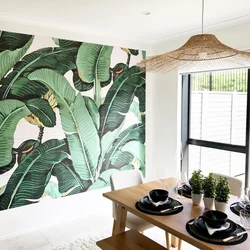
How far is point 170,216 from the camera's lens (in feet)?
6.69

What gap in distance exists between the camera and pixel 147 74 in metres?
4.34

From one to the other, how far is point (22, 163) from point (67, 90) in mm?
1066

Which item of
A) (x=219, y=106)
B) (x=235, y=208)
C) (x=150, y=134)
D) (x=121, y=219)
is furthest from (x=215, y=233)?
(x=150, y=134)

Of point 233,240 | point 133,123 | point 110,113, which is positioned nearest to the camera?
point 233,240

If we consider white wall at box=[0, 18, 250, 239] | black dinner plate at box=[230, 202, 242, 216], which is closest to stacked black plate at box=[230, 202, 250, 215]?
black dinner plate at box=[230, 202, 242, 216]

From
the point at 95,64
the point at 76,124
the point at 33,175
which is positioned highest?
the point at 95,64

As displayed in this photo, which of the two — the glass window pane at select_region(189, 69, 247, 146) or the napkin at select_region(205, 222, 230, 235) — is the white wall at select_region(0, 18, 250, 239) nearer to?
the glass window pane at select_region(189, 69, 247, 146)

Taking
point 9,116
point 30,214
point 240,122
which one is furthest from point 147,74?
point 30,214

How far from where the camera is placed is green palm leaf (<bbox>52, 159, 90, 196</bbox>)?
11.6ft

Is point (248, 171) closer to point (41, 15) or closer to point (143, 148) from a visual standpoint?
point (143, 148)

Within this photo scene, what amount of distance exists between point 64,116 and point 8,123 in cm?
68

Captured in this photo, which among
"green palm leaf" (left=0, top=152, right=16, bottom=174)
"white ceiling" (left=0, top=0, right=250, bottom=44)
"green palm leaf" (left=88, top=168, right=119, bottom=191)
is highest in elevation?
"white ceiling" (left=0, top=0, right=250, bottom=44)

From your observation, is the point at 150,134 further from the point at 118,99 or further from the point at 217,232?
the point at 217,232

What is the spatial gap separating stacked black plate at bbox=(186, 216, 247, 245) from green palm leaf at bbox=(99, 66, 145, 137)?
2.25 metres
